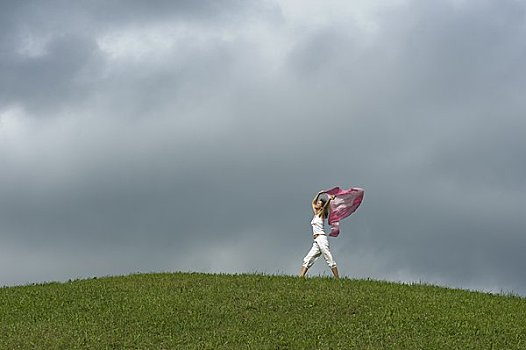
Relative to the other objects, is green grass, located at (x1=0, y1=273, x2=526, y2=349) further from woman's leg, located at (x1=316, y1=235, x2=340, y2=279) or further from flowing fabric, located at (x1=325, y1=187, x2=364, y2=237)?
flowing fabric, located at (x1=325, y1=187, x2=364, y2=237)

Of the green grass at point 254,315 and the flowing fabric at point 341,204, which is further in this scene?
the flowing fabric at point 341,204

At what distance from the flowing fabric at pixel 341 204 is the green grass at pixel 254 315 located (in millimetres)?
3074

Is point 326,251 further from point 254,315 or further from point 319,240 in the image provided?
point 254,315

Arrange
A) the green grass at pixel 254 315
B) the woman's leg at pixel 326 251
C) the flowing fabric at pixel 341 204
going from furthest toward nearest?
the flowing fabric at pixel 341 204 < the woman's leg at pixel 326 251 < the green grass at pixel 254 315

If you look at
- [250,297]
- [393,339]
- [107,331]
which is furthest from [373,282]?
[107,331]

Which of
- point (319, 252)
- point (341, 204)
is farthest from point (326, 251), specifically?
point (341, 204)

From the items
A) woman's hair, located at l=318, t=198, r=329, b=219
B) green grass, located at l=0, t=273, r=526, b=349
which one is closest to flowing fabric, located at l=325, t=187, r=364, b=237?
woman's hair, located at l=318, t=198, r=329, b=219

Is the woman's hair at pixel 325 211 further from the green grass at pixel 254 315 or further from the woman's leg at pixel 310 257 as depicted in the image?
the green grass at pixel 254 315

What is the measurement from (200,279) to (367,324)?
766 cm

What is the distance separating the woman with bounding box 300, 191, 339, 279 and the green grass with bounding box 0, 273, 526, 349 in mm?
1165

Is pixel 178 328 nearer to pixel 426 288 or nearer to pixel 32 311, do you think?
pixel 32 311

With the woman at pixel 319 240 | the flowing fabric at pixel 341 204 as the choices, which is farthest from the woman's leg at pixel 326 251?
the flowing fabric at pixel 341 204

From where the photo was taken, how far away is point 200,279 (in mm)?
28938

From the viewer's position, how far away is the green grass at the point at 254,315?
71.5 ft
